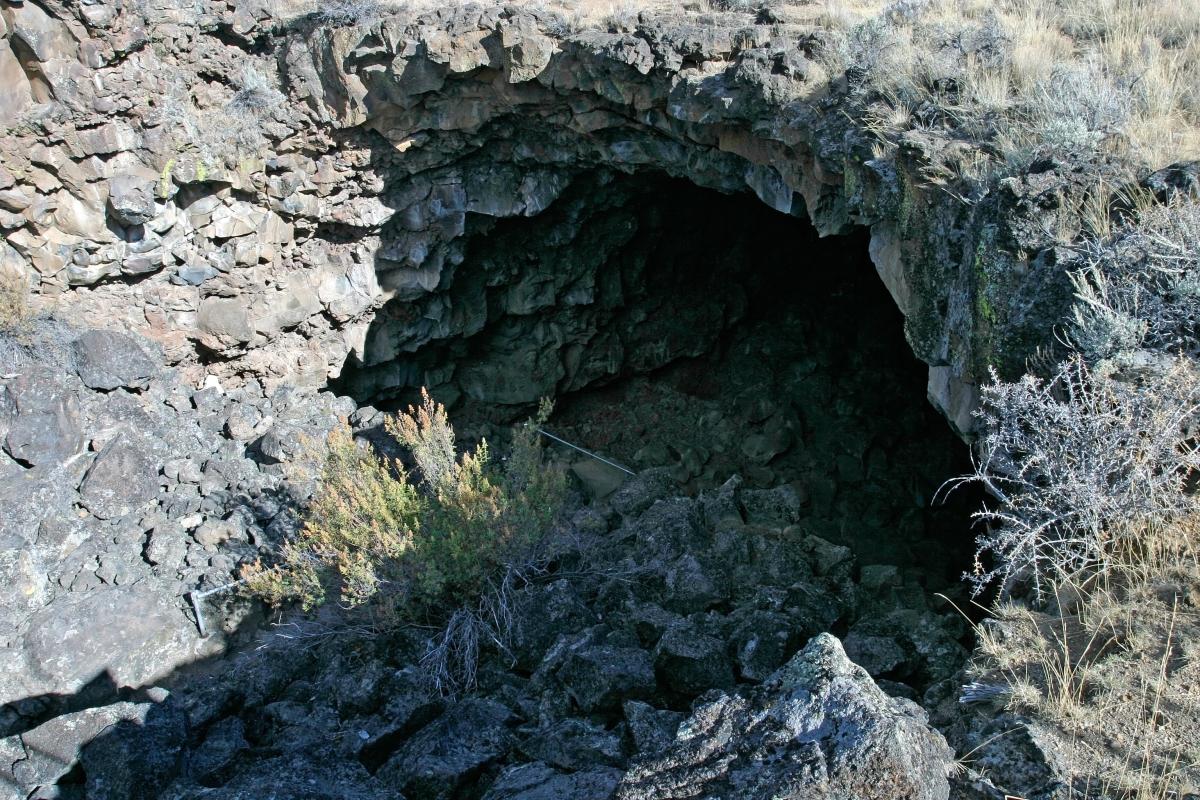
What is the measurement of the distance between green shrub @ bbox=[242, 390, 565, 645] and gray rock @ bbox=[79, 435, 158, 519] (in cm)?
142

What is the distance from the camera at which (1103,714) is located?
3.23m

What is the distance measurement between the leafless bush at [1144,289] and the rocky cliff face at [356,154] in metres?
1.28

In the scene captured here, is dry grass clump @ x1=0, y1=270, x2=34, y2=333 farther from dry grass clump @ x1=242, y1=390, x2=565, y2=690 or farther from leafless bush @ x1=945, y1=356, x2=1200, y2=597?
leafless bush @ x1=945, y1=356, x2=1200, y2=597

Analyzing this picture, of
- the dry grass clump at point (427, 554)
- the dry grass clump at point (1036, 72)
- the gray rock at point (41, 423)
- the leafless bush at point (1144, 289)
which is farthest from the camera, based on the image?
the gray rock at point (41, 423)

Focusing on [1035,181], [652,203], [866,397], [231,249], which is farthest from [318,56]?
[866,397]

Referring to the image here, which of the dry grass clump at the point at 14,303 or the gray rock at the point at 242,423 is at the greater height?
the dry grass clump at the point at 14,303

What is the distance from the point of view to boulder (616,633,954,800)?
2.76m

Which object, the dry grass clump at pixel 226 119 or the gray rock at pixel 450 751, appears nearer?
the gray rock at pixel 450 751

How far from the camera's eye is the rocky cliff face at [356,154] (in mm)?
7176

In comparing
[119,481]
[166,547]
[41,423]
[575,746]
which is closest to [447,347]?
[119,481]

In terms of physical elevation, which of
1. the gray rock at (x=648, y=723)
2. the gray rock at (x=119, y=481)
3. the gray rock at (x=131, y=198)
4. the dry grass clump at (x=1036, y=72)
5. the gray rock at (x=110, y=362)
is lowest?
the gray rock at (x=648, y=723)

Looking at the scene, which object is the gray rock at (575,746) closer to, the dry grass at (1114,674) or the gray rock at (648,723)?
the gray rock at (648,723)

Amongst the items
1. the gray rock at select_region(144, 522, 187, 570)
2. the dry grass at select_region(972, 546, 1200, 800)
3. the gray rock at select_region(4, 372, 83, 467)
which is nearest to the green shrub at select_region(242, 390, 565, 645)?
the gray rock at select_region(144, 522, 187, 570)

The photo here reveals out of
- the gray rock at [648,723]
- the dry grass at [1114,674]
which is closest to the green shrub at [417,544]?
the gray rock at [648,723]
